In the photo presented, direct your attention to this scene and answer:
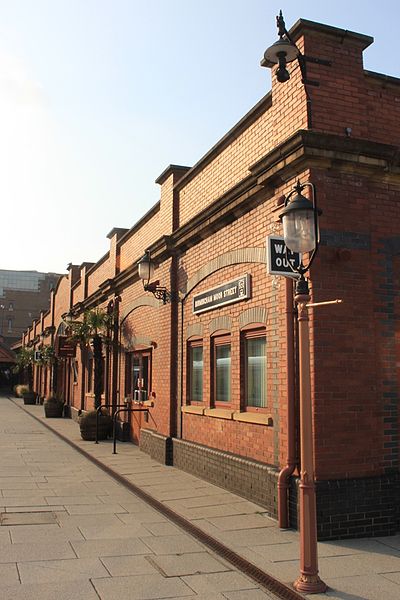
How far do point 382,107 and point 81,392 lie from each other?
1776 centimetres

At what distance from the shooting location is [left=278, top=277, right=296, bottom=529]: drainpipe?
702 centimetres

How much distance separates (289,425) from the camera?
7.09 meters

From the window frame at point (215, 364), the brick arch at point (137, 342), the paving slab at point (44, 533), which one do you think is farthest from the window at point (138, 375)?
the paving slab at point (44, 533)

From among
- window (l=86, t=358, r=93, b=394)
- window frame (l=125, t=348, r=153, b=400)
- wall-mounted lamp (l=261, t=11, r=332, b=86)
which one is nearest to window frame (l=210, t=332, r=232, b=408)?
window frame (l=125, t=348, r=153, b=400)

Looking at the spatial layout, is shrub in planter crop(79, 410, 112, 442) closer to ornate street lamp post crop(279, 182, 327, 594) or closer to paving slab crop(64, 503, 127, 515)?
paving slab crop(64, 503, 127, 515)

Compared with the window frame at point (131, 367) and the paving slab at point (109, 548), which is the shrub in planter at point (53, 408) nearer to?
the window frame at point (131, 367)

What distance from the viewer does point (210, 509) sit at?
312 inches

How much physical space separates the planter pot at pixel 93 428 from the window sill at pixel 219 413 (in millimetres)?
6898

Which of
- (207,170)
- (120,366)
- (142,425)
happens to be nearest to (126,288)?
(120,366)

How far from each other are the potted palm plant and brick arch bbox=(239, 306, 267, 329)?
8322 mm

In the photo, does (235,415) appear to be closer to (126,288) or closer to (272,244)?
(272,244)

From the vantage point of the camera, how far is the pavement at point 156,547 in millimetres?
5094

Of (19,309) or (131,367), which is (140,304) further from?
(19,309)

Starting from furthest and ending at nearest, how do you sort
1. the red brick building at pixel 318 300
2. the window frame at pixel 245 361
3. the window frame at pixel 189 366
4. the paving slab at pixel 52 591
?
the window frame at pixel 189 366 < the window frame at pixel 245 361 < the red brick building at pixel 318 300 < the paving slab at pixel 52 591
